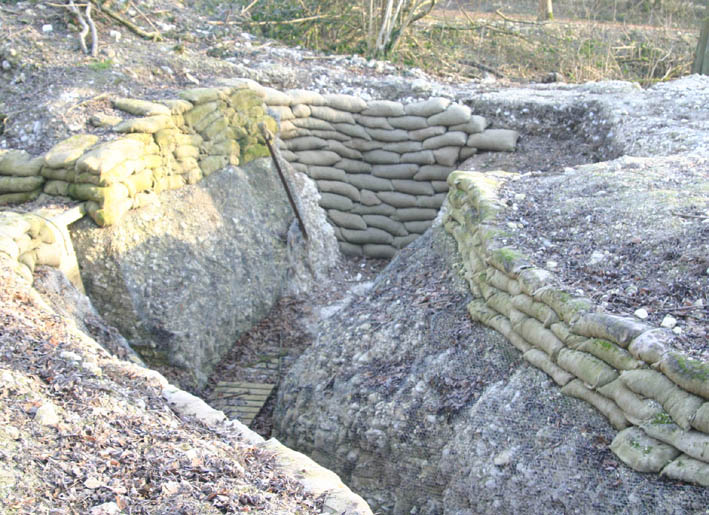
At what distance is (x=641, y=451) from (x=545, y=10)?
426 inches

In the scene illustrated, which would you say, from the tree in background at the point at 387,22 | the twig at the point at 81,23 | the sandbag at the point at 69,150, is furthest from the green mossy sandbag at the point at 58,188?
the tree in background at the point at 387,22

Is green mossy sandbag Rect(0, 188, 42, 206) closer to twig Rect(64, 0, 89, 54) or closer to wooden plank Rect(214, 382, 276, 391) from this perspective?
wooden plank Rect(214, 382, 276, 391)

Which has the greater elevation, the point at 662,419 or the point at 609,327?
the point at 609,327

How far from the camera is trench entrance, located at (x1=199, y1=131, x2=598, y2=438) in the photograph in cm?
507

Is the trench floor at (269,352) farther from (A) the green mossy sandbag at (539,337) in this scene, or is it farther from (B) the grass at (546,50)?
(B) the grass at (546,50)

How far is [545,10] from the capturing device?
39.0 feet

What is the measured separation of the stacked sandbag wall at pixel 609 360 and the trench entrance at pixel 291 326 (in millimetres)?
1695

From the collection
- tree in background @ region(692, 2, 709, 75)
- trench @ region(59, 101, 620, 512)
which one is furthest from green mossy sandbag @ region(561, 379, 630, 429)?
tree in background @ region(692, 2, 709, 75)

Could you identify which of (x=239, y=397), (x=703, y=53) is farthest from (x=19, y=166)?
(x=703, y=53)

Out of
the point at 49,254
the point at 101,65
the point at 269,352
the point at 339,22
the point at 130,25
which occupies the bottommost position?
the point at 269,352

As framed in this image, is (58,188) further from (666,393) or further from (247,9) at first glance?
(247,9)

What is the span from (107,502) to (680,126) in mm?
5609

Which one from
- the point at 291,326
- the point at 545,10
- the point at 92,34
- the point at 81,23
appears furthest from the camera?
the point at 545,10

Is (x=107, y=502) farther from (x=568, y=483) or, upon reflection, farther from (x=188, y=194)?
(x=188, y=194)
